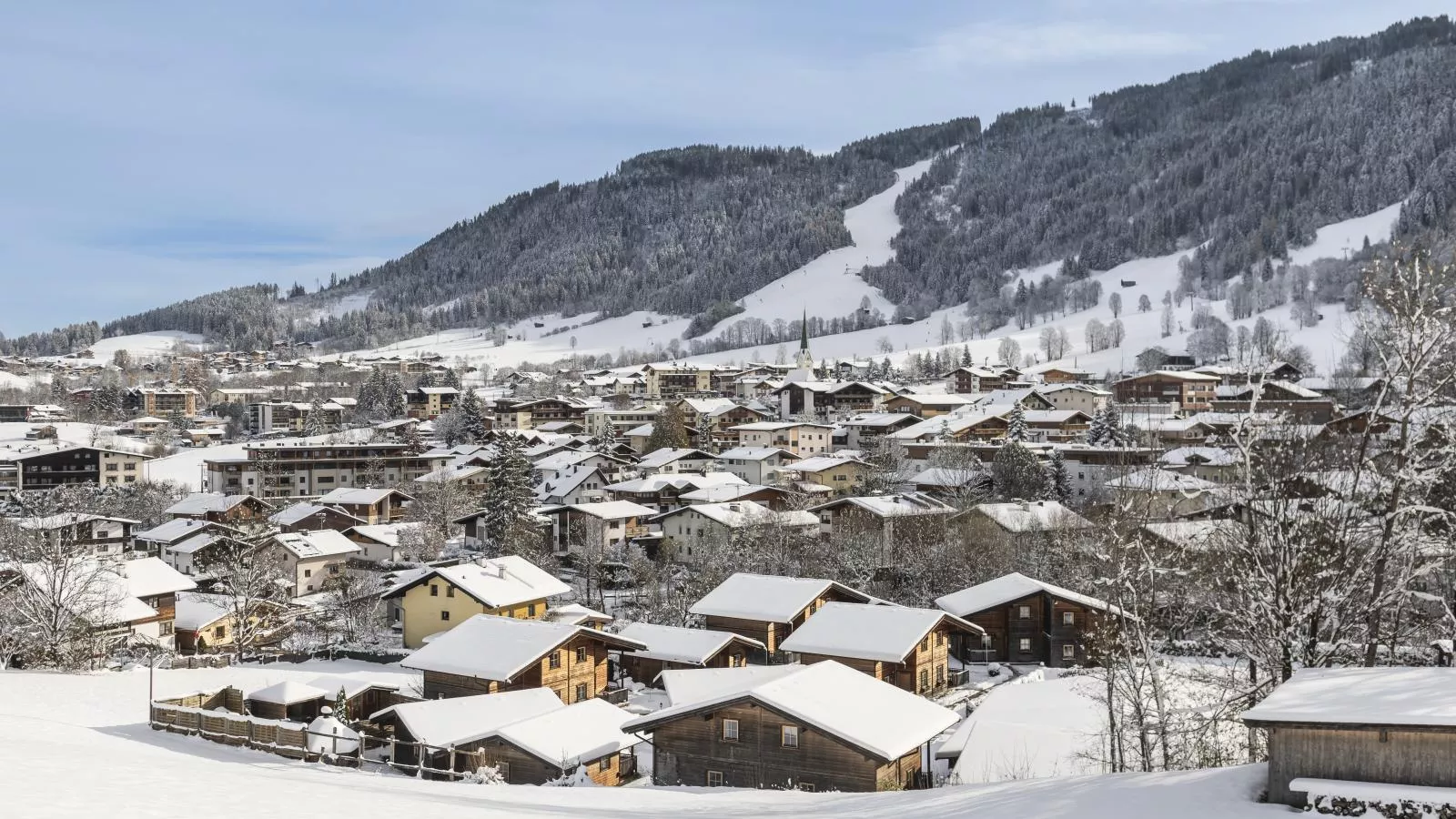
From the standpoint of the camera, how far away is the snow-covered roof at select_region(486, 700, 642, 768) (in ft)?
57.2

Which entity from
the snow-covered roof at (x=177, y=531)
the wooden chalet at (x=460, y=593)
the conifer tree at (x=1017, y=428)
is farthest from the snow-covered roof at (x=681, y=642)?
the conifer tree at (x=1017, y=428)

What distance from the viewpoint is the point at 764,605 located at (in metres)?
28.9

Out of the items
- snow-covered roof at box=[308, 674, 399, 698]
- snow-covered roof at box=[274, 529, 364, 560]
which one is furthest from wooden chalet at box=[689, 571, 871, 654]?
snow-covered roof at box=[274, 529, 364, 560]

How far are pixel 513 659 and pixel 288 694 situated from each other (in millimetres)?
4658

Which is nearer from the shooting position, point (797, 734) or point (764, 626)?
point (797, 734)

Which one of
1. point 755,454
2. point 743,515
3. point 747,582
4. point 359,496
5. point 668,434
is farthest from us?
point 668,434

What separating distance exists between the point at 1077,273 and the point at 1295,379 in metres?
101

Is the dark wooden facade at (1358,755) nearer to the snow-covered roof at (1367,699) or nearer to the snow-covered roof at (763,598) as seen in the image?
the snow-covered roof at (1367,699)

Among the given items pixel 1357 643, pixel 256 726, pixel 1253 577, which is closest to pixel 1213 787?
pixel 1253 577

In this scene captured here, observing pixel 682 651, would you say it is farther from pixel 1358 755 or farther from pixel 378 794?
pixel 1358 755

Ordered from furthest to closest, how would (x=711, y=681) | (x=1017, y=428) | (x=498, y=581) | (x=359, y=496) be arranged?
(x=1017, y=428) → (x=359, y=496) → (x=498, y=581) → (x=711, y=681)

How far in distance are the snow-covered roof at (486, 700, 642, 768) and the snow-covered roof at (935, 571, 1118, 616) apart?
14.4 metres

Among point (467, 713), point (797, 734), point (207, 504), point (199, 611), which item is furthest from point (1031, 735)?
point (207, 504)

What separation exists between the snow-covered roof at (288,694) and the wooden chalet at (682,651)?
8176 mm
